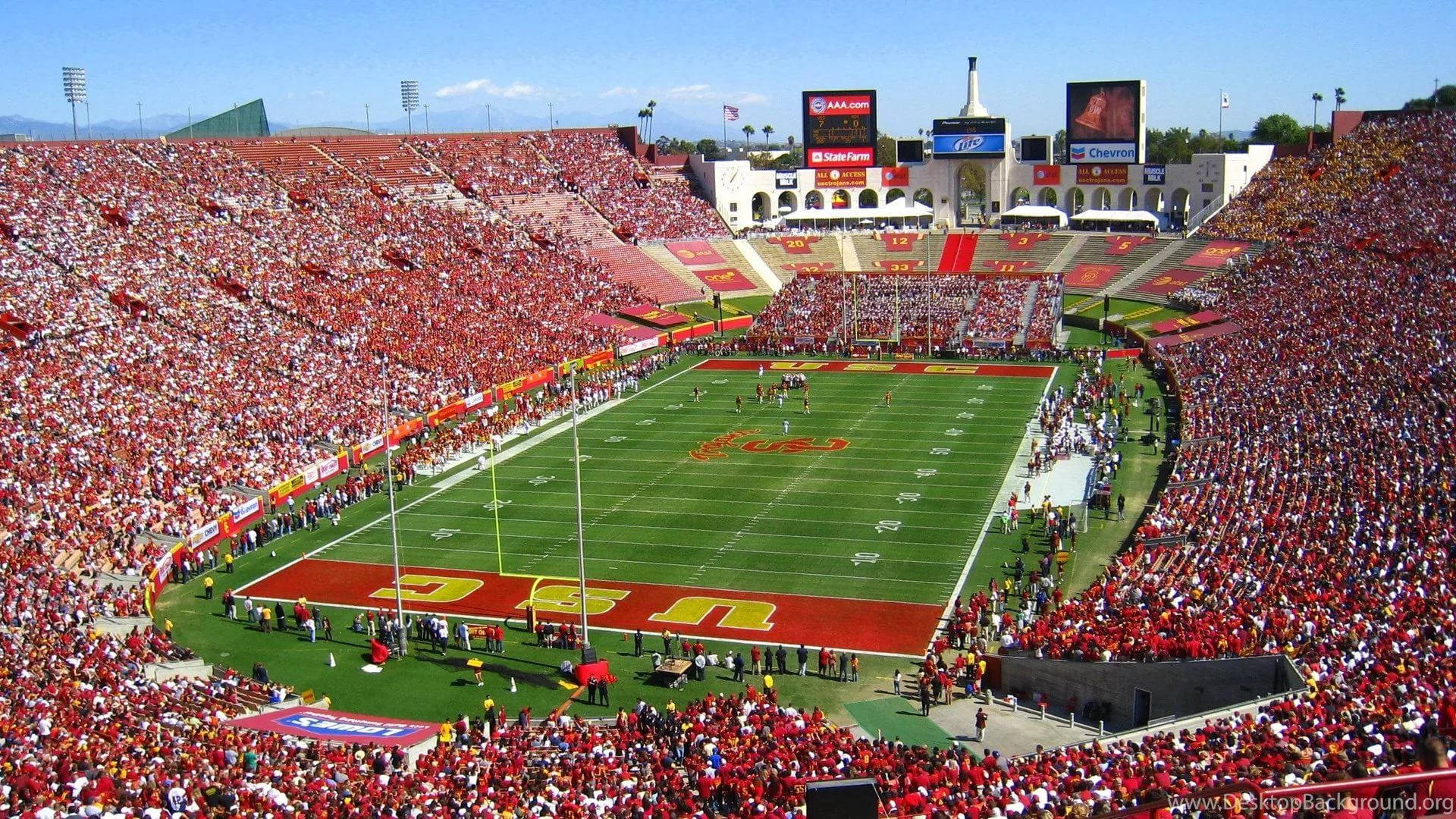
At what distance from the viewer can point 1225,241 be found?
70.8 metres

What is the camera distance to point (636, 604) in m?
28.5

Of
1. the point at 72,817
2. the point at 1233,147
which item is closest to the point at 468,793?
A: the point at 72,817

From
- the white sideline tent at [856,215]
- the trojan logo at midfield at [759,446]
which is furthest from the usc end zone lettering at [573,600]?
the white sideline tent at [856,215]

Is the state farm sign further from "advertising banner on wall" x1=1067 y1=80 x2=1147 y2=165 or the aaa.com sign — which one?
"advertising banner on wall" x1=1067 y1=80 x2=1147 y2=165

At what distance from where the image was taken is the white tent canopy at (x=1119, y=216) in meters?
77.6

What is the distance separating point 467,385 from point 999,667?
28.9 metres

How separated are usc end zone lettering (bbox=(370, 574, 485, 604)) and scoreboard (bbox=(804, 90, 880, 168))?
191 ft

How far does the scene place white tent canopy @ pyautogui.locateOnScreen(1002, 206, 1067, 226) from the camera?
81.2 m

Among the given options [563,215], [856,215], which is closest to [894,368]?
[563,215]

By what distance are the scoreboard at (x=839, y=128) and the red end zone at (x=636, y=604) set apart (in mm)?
58335

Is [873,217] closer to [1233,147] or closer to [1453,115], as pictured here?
[1233,147]

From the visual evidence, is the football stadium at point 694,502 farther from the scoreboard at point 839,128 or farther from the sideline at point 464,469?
the scoreboard at point 839,128

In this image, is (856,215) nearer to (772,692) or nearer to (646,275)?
(646,275)

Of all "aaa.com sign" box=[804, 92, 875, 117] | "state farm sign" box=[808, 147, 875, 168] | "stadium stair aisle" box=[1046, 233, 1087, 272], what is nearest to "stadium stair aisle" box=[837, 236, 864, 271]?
"state farm sign" box=[808, 147, 875, 168]
